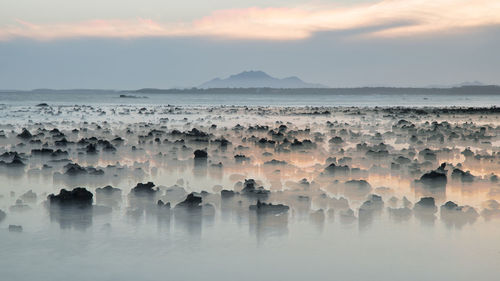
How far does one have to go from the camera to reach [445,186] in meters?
7.34

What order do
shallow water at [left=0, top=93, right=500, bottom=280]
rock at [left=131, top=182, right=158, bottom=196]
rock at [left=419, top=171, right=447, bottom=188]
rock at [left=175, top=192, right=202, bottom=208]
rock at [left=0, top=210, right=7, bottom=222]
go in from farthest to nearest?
rock at [left=419, top=171, right=447, bottom=188], rock at [left=131, top=182, right=158, bottom=196], rock at [left=175, top=192, right=202, bottom=208], rock at [left=0, top=210, right=7, bottom=222], shallow water at [left=0, top=93, right=500, bottom=280]

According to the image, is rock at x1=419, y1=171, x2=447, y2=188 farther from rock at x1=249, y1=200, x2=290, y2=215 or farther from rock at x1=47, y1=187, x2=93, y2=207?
rock at x1=47, y1=187, x2=93, y2=207

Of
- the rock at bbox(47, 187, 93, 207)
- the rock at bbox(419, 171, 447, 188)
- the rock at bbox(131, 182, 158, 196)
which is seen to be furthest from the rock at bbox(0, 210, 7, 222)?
the rock at bbox(419, 171, 447, 188)

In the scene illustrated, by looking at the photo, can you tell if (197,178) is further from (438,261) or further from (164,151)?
(438,261)

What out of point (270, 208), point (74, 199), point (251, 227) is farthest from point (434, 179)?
point (74, 199)

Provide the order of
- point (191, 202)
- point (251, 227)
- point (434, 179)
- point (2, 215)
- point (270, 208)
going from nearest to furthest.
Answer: point (251, 227)
point (2, 215)
point (270, 208)
point (191, 202)
point (434, 179)

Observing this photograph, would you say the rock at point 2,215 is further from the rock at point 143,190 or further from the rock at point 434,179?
the rock at point 434,179

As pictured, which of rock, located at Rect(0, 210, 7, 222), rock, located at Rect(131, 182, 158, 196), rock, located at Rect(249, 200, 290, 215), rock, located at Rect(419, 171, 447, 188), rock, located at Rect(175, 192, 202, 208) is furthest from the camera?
rock, located at Rect(419, 171, 447, 188)

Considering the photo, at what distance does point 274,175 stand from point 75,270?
186 inches

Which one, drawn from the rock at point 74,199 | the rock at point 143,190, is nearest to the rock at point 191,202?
the rock at point 143,190

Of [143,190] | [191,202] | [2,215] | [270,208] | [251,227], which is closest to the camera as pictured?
[251,227]

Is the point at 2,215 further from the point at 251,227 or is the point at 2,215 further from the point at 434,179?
the point at 434,179

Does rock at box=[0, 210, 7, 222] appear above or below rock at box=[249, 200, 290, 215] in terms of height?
below

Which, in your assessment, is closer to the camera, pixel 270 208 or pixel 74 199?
pixel 270 208
